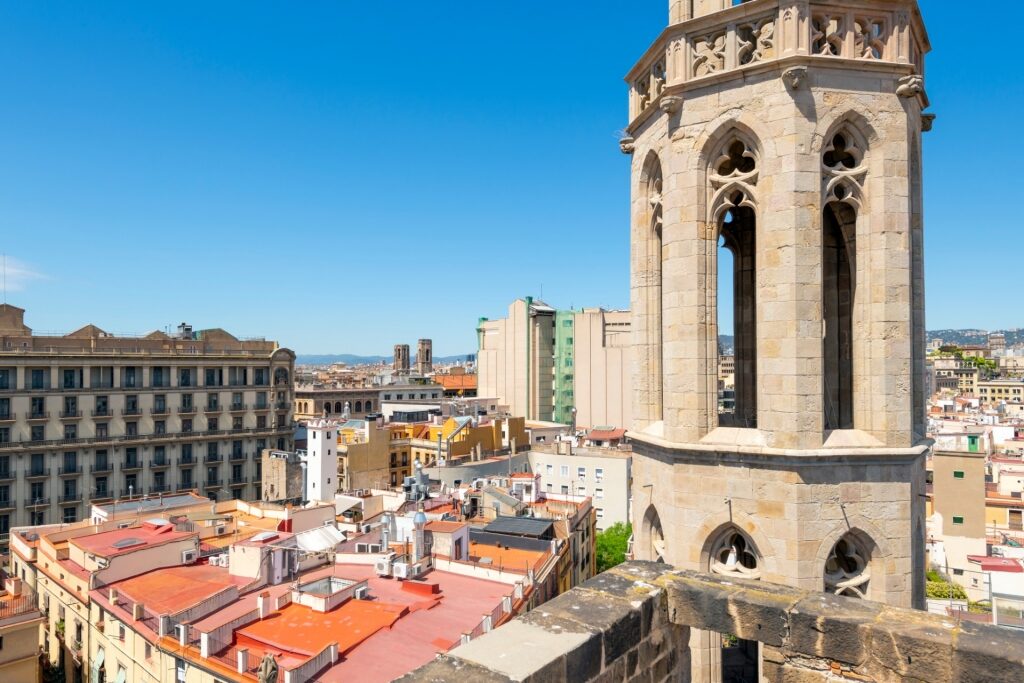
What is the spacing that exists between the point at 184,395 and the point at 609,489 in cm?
4123

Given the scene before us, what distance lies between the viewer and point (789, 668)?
645 centimetres

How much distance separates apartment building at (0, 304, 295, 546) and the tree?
39.0 metres

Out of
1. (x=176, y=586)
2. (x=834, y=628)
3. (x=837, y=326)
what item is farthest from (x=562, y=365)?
(x=834, y=628)

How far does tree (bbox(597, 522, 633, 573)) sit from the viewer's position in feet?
158

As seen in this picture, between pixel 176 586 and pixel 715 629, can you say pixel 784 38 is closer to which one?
pixel 715 629

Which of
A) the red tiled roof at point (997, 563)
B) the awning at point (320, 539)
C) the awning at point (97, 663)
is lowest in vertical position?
the awning at point (97, 663)

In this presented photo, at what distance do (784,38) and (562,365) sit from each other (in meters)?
99.7

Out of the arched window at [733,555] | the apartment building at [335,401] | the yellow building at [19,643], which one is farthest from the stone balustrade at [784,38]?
the apartment building at [335,401]

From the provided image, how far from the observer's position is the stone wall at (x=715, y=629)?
5.34 meters

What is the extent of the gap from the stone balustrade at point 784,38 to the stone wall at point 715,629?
6160 millimetres

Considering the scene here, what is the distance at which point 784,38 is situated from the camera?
884cm

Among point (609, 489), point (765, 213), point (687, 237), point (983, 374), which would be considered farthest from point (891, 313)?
point (983, 374)

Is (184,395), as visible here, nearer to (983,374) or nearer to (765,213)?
(765,213)

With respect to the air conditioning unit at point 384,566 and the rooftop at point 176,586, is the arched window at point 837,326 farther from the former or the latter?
the rooftop at point 176,586
